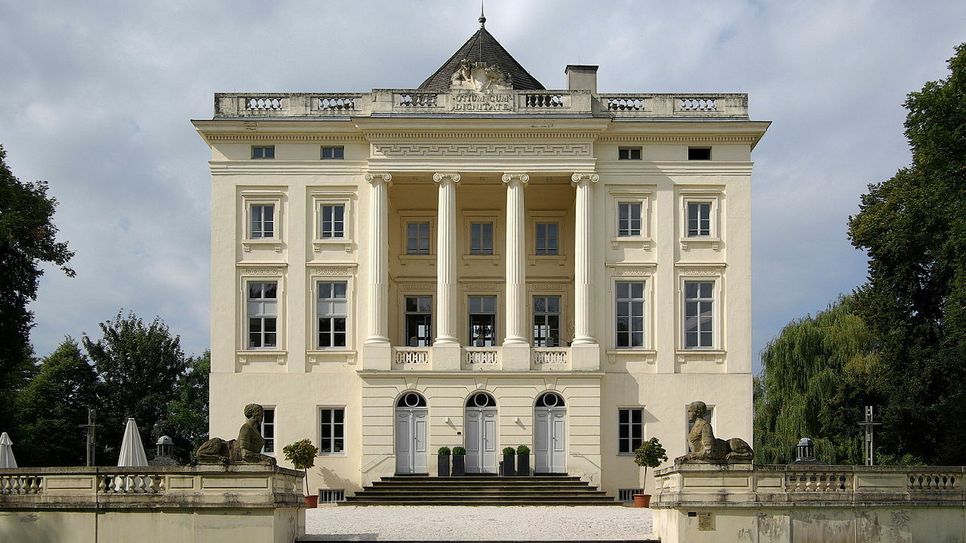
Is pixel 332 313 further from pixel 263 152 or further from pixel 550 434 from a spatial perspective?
pixel 550 434

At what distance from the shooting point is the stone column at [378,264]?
1474 inches

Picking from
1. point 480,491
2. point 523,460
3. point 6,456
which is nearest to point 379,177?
point 523,460

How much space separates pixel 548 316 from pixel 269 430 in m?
8.97

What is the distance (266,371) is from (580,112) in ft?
37.8

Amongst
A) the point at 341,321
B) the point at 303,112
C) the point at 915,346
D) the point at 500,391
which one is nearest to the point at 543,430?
the point at 500,391

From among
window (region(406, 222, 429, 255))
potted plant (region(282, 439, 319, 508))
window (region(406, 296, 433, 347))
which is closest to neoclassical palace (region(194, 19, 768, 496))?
potted plant (region(282, 439, 319, 508))

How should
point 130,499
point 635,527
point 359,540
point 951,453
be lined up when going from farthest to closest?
point 951,453, point 635,527, point 359,540, point 130,499

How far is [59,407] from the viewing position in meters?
53.6

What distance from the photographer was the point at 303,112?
38531 millimetres

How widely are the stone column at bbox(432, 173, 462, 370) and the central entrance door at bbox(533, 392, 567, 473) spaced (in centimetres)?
269

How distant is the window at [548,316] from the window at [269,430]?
27.2 feet

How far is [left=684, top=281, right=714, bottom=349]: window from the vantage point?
38.1 m

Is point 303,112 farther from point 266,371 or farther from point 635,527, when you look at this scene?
point 635,527

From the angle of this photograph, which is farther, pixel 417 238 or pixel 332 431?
pixel 417 238
